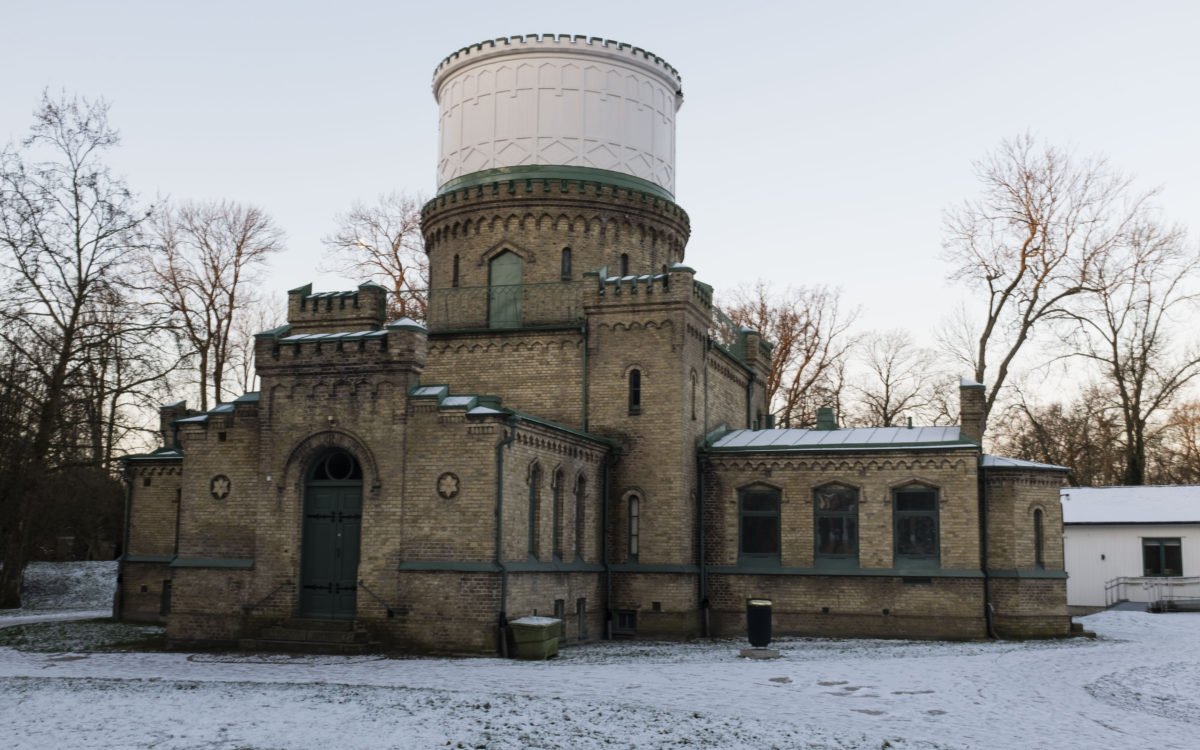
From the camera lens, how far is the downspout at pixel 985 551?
26.0 m

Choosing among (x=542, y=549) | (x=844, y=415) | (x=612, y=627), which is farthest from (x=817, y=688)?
(x=844, y=415)

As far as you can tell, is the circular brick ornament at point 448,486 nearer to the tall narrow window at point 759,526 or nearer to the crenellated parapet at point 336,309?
the crenellated parapet at point 336,309

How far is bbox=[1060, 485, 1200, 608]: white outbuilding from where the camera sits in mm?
37562

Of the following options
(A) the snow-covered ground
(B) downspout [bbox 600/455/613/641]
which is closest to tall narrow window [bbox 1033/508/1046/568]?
(A) the snow-covered ground

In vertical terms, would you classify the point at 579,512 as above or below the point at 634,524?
above

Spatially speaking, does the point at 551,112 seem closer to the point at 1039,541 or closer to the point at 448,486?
the point at 448,486

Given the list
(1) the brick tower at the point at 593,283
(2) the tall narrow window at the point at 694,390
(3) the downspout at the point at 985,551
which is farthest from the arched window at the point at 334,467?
(3) the downspout at the point at 985,551

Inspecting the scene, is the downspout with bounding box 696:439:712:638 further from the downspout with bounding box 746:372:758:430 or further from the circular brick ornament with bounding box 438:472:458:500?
the circular brick ornament with bounding box 438:472:458:500

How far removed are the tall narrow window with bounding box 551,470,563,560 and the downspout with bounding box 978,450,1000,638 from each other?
9.62 meters

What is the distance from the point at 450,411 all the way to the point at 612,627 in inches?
304

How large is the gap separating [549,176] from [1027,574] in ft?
49.6

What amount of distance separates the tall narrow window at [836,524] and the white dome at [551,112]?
9799mm

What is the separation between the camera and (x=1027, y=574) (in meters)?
26.1

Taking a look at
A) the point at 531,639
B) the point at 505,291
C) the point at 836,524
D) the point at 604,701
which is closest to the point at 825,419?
the point at 836,524
